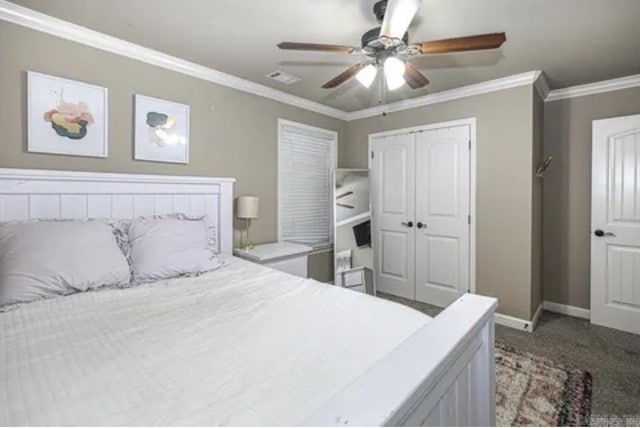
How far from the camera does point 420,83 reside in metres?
2.18

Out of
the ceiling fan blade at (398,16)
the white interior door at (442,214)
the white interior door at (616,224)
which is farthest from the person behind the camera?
the white interior door at (442,214)

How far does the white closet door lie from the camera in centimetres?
384

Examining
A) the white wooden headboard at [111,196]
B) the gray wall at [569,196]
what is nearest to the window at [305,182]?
the white wooden headboard at [111,196]

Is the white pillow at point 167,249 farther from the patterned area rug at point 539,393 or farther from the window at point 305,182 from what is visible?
the patterned area rug at point 539,393

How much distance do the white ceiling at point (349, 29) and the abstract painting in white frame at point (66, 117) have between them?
419 millimetres

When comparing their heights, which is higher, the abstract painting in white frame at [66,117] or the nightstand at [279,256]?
the abstract painting in white frame at [66,117]

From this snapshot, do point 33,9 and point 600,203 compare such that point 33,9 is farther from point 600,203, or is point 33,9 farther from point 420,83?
point 600,203

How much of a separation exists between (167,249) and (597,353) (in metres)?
3.33

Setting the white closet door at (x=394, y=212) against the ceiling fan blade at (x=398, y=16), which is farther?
the white closet door at (x=394, y=212)

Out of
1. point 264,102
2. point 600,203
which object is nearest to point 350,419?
point 264,102

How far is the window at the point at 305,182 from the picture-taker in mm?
3641

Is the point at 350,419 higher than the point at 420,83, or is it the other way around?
the point at 420,83

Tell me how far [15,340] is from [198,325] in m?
0.62

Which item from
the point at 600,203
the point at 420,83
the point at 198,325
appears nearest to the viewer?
the point at 198,325
